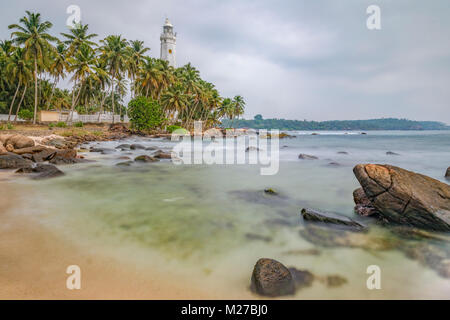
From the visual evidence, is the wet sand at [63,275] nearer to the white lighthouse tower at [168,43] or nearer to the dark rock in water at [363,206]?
the dark rock in water at [363,206]

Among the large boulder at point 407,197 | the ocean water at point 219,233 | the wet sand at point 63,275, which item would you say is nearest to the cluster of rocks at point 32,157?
the ocean water at point 219,233

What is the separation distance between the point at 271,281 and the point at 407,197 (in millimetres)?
3164

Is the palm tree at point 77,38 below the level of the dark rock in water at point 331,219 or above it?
above

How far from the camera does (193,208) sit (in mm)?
5734

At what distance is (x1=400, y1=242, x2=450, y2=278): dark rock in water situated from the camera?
10.6 feet

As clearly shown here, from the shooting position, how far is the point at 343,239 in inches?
158

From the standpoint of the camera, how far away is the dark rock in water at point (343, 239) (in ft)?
12.5

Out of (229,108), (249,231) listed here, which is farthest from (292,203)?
(229,108)

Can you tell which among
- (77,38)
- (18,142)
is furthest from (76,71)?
(18,142)

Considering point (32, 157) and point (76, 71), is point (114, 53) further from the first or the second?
point (32, 157)

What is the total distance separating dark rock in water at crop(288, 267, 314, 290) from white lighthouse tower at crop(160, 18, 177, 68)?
73.3 meters

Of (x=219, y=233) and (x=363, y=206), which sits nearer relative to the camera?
(x=219, y=233)

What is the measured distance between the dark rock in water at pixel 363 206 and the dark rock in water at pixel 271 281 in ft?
9.97

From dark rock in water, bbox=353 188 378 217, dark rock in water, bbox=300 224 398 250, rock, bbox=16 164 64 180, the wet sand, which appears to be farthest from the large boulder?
rock, bbox=16 164 64 180
